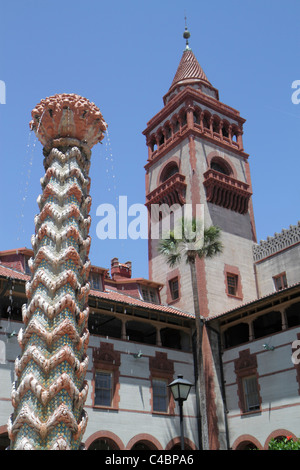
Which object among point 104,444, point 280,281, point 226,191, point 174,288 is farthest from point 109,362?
point 226,191

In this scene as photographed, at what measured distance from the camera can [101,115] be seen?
9953 millimetres

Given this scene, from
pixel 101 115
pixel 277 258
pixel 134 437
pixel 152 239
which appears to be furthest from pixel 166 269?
pixel 101 115

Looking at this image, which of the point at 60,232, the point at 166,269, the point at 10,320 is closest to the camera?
the point at 60,232

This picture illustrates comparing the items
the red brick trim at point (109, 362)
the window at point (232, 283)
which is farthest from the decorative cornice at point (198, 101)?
the red brick trim at point (109, 362)

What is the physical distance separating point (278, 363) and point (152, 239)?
54.9ft

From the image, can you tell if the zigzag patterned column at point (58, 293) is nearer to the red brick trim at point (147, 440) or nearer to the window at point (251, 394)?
the red brick trim at point (147, 440)

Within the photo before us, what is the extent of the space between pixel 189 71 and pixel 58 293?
43.3 meters

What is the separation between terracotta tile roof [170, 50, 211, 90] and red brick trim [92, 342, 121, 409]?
96.5 ft

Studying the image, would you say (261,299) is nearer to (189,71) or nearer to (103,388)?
(103,388)

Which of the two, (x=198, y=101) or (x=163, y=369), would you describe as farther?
(x=198, y=101)

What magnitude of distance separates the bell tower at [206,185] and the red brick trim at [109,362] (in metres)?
7.89

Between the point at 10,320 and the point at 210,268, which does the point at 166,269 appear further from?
the point at 10,320

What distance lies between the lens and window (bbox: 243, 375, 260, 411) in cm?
2820

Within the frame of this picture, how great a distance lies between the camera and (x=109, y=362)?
26781mm
